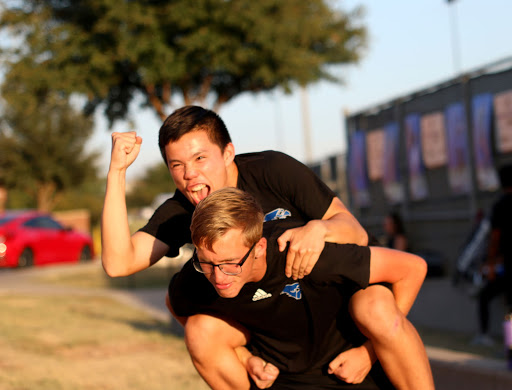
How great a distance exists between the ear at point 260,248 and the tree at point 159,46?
12.7 meters

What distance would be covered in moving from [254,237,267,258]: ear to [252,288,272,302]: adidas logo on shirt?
22 cm

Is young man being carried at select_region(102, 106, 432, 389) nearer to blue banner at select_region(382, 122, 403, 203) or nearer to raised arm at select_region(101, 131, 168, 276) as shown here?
raised arm at select_region(101, 131, 168, 276)

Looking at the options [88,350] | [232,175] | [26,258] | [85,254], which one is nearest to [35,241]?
[26,258]

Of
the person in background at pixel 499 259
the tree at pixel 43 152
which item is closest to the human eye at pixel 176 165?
the person in background at pixel 499 259

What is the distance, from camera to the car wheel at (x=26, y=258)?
18994 mm

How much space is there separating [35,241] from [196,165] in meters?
16.9

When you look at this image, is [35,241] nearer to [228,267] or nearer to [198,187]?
[198,187]

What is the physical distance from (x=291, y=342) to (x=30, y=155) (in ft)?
119

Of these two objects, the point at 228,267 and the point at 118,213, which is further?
the point at 118,213

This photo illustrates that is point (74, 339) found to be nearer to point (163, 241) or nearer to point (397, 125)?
point (163, 241)

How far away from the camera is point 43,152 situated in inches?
1475

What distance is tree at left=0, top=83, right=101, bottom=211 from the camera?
36.9 metres

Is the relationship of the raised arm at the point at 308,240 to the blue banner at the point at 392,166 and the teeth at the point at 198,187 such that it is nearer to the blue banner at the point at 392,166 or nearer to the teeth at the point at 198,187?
the teeth at the point at 198,187

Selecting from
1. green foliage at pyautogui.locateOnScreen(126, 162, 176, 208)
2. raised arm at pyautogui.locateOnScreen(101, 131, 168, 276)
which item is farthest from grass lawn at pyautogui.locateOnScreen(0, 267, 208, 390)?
green foliage at pyautogui.locateOnScreen(126, 162, 176, 208)
